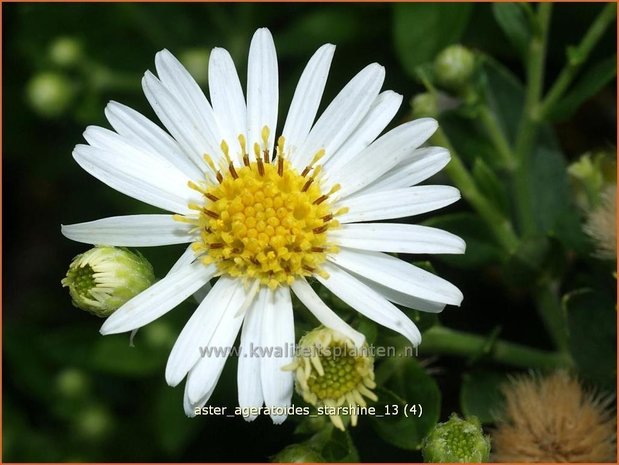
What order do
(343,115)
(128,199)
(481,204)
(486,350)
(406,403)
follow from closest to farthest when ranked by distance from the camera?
(343,115) < (406,403) < (486,350) < (481,204) < (128,199)

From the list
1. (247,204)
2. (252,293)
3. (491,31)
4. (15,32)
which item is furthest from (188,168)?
(15,32)

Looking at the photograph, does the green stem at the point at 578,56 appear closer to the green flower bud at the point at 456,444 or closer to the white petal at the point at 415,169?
the white petal at the point at 415,169

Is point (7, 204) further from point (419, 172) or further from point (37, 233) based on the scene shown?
point (419, 172)

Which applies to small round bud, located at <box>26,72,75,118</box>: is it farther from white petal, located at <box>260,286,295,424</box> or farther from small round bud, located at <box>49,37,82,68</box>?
white petal, located at <box>260,286,295,424</box>

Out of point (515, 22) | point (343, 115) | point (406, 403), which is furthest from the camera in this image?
point (515, 22)

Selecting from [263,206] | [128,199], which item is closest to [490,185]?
[263,206]

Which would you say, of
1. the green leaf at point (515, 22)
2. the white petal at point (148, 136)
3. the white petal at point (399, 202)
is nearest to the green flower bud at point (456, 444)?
the white petal at point (399, 202)

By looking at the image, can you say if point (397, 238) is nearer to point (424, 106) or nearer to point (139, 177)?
point (424, 106)
